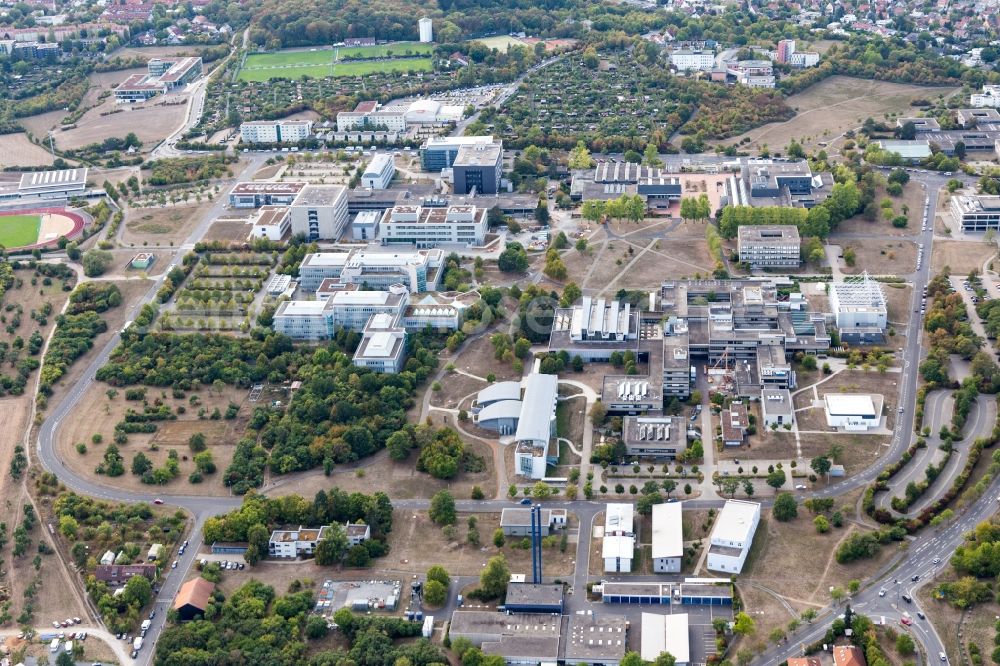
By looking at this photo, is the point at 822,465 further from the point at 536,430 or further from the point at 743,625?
the point at 536,430

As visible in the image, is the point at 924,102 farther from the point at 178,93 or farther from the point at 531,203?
the point at 178,93

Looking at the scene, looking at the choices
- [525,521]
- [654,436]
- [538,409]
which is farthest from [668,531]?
[538,409]

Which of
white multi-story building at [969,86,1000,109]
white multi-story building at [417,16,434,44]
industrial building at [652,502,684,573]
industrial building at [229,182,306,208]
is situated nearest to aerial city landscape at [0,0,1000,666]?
industrial building at [652,502,684,573]

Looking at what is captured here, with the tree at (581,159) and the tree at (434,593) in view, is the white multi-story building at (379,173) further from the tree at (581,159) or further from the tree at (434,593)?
the tree at (434,593)

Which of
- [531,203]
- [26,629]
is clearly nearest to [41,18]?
[531,203]

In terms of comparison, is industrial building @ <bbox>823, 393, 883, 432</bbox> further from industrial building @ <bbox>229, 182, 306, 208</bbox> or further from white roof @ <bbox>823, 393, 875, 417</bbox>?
industrial building @ <bbox>229, 182, 306, 208</bbox>
